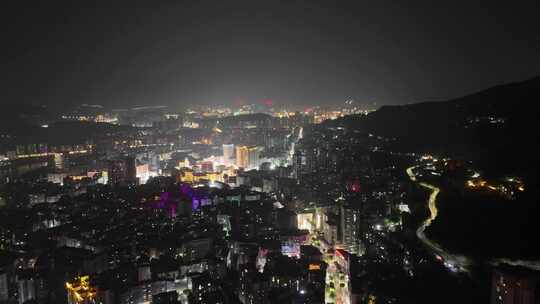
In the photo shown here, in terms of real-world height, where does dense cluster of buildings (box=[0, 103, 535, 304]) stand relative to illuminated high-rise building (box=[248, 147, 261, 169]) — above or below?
below

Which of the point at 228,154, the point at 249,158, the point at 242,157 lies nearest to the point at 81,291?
the point at 249,158

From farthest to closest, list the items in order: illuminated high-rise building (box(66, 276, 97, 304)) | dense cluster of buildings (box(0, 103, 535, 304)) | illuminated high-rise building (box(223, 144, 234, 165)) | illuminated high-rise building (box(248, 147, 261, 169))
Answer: illuminated high-rise building (box(223, 144, 234, 165)), illuminated high-rise building (box(248, 147, 261, 169)), dense cluster of buildings (box(0, 103, 535, 304)), illuminated high-rise building (box(66, 276, 97, 304))

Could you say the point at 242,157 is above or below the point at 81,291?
above

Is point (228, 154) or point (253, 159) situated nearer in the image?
point (253, 159)

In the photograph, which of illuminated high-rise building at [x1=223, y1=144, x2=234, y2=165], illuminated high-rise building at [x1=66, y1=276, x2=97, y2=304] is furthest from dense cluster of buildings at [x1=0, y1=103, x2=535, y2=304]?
illuminated high-rise building at [x1=223, y1=144, x2=234, y2=165]

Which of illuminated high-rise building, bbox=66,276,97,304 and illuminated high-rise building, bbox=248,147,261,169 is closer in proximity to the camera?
illuminated high-rise building, bbox=66,276,97,304

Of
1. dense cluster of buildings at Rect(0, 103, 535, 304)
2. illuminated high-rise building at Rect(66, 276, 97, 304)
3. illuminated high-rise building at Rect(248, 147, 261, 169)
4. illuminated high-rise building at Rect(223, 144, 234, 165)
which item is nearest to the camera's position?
illuminated high-rise building at Rect(66, 276, 97, 304)

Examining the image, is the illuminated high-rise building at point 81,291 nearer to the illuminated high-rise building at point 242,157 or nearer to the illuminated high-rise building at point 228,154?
the illuminated high-rise building at point 242,157

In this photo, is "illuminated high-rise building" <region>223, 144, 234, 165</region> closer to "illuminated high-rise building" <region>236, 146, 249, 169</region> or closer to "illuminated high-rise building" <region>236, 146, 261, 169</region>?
"illuminated high-rise building" <region>236, 146, 249, 169</region>

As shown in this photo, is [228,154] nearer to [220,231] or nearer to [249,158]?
[249,158]

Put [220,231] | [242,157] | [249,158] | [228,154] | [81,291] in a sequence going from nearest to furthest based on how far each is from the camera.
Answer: [81,291], [220,231], [249,158], [242,157], [228,154]

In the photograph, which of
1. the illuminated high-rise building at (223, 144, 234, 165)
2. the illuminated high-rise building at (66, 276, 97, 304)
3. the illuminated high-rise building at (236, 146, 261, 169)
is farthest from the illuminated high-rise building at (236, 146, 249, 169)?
the illuminated high-rise building at (66, 276, 97, 304)
